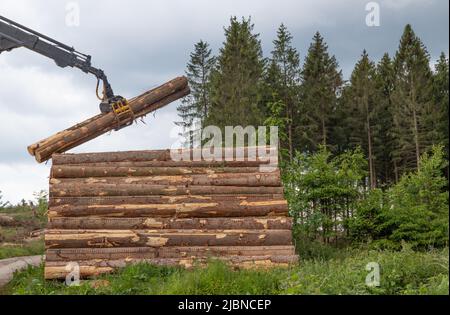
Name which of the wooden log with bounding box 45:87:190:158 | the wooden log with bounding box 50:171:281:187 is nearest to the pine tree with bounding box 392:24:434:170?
the wooden log with bounding box 45:87:190:158

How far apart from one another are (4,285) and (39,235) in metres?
9.39

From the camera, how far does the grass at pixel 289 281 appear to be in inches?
299

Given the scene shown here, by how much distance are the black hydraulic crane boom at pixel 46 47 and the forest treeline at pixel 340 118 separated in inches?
239

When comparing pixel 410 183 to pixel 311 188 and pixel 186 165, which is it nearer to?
pixel 311 188

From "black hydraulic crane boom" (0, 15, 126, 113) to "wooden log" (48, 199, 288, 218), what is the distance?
4786 mm

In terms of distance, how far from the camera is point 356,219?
16094 millimetres

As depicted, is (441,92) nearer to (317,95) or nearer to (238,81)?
(317,95)

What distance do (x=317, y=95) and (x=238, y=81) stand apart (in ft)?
28.2

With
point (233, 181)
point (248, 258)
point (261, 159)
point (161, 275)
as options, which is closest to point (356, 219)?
point (261, 159)

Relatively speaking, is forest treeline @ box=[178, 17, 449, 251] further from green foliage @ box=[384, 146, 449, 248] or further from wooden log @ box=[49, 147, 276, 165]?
wooden log @ box=[49, 147, 276, 165]

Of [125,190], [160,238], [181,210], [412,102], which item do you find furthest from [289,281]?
[412,102]

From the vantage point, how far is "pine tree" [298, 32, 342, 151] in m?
36.8

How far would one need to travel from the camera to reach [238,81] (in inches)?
1231

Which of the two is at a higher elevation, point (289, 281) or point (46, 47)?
point (46, 47)
